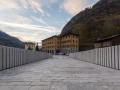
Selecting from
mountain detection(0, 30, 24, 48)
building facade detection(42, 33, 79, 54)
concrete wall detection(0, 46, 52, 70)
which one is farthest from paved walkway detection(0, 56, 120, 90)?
mountain detection(0, 30, 24, 48)

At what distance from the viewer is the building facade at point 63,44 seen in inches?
2501

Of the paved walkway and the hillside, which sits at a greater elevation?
the hillside

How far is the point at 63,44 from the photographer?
7050 centimetres

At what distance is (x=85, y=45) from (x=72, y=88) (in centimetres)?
6658

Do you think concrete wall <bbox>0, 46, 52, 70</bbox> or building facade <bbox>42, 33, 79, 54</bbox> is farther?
building facade <bbox>42, 33, 79, 54</bbox>

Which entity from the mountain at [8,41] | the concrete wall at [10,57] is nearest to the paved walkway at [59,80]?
the concrete wall at [10,57]

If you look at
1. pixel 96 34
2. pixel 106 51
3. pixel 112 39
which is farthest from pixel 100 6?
pixel 106 51

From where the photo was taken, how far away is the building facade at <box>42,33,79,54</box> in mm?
63531

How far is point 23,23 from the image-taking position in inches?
938

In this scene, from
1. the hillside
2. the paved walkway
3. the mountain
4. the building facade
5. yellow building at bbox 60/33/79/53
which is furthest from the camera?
the mountain

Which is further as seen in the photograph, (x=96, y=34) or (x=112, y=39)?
(x=96, y=34)

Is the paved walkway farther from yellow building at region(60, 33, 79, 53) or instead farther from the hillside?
the hillside

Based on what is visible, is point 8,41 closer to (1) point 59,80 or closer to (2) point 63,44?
(2) point 63,44

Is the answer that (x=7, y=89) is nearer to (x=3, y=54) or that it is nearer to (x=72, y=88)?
(x=72, y=88)
